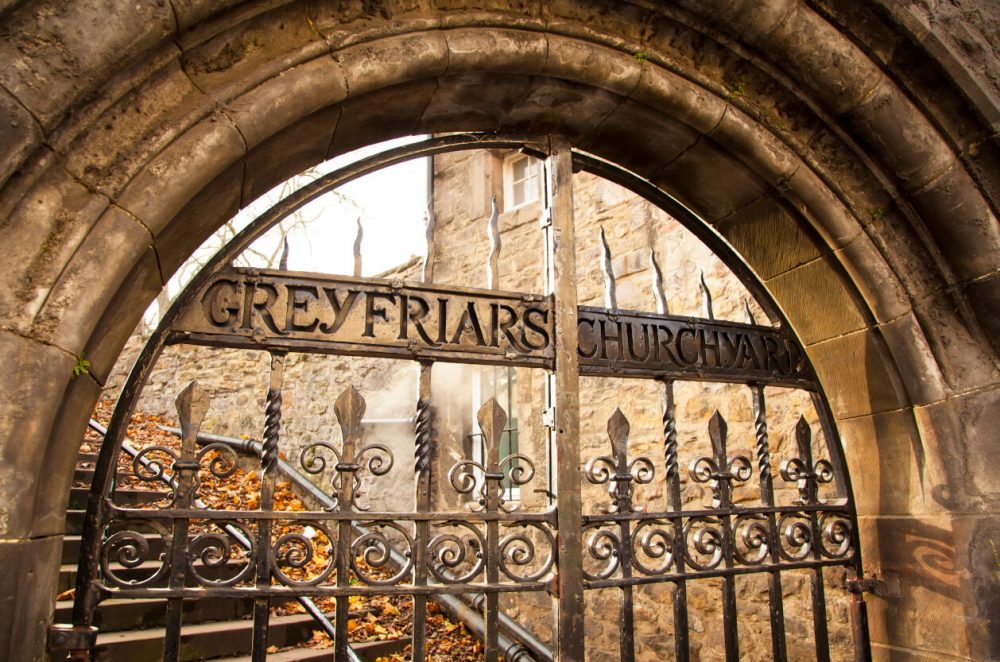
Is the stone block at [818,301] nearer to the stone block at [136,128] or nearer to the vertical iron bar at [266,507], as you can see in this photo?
the vertical iron bar at [266,507]

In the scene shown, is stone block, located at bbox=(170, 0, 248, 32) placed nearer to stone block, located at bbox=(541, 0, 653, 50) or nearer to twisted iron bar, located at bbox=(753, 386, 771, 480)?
stone block, located at bbox=(541, 0, 653, 50)

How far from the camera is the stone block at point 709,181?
2.58 m

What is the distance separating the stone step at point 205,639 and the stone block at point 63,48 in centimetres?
303

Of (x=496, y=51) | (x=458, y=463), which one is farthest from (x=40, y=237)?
(x=496, y=51)

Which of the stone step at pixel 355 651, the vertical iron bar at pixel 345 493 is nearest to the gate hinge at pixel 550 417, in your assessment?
the vertical iron bar at pixel 345 493

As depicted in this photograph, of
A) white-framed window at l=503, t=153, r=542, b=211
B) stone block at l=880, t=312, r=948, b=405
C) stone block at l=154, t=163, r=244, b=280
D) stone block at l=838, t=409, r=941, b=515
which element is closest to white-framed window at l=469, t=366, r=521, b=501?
white-framed window at l=503, t=153, r=542, b=211

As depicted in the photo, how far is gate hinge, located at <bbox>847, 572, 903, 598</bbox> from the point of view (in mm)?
2531

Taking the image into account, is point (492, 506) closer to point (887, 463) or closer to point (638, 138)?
point (638, 138)

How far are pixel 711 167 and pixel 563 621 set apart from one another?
1.71 m

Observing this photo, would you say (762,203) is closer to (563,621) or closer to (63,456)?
(563,621)

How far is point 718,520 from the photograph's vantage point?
8.45ft

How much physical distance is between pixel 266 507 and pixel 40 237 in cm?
91

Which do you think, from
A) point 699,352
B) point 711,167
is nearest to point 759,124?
point 711,167

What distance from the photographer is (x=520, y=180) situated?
25.9 feet
